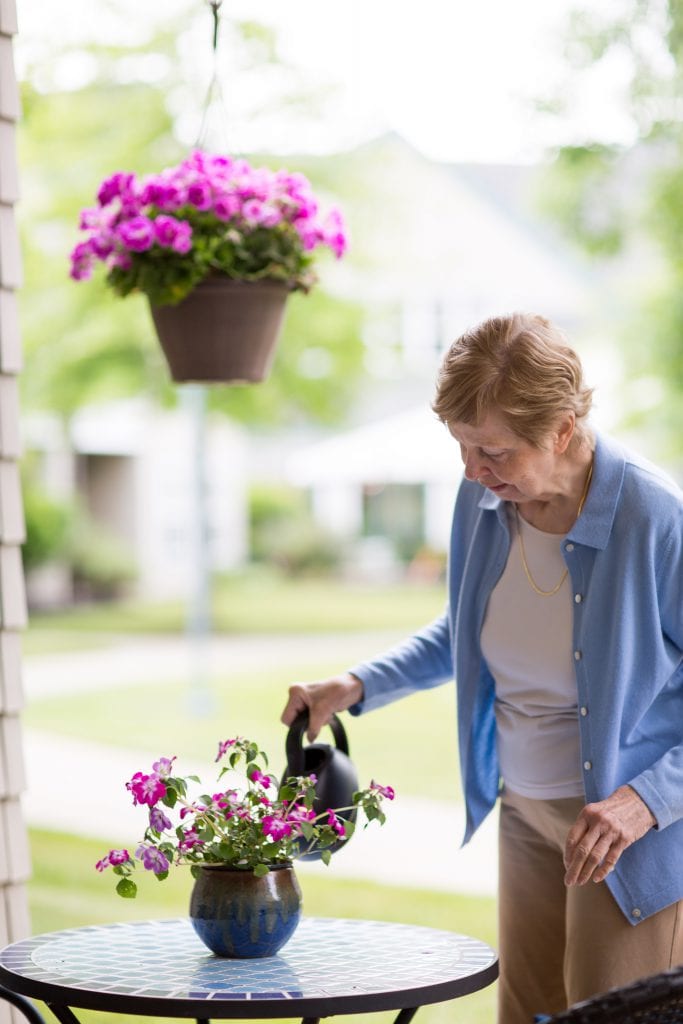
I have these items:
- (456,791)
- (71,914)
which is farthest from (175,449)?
(71,914)

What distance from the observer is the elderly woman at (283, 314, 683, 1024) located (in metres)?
1.92

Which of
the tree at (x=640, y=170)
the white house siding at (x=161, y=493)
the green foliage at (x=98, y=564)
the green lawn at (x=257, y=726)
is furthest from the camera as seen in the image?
the white house siding at (x=161, y=493)

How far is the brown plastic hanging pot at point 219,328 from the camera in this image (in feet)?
9.64

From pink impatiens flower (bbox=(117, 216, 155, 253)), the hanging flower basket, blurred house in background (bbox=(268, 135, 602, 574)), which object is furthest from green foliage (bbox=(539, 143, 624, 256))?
pink impatiens flower (bbox=(117, 216, 155, 253))

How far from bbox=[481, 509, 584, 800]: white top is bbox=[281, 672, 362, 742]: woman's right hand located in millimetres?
240

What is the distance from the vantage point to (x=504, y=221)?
69.0 feet

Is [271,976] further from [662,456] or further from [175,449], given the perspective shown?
[175,449]

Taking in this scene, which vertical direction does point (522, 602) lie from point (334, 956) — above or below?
above

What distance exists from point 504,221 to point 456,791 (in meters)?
14.9

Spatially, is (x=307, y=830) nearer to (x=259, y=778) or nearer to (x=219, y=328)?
(x=259, y=778)

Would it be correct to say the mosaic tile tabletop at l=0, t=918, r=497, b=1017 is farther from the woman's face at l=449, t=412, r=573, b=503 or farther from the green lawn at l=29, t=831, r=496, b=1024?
the green lawn at l=29, t=831, r=496, b=1024

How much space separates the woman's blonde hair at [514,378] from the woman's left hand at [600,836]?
1.61 ft

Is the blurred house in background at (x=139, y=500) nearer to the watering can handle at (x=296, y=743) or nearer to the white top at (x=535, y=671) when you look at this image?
the watering can handle at (x=296, y=743)

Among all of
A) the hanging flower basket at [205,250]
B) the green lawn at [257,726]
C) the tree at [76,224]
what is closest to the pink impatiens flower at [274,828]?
the hanging flower basket at [205,250]
